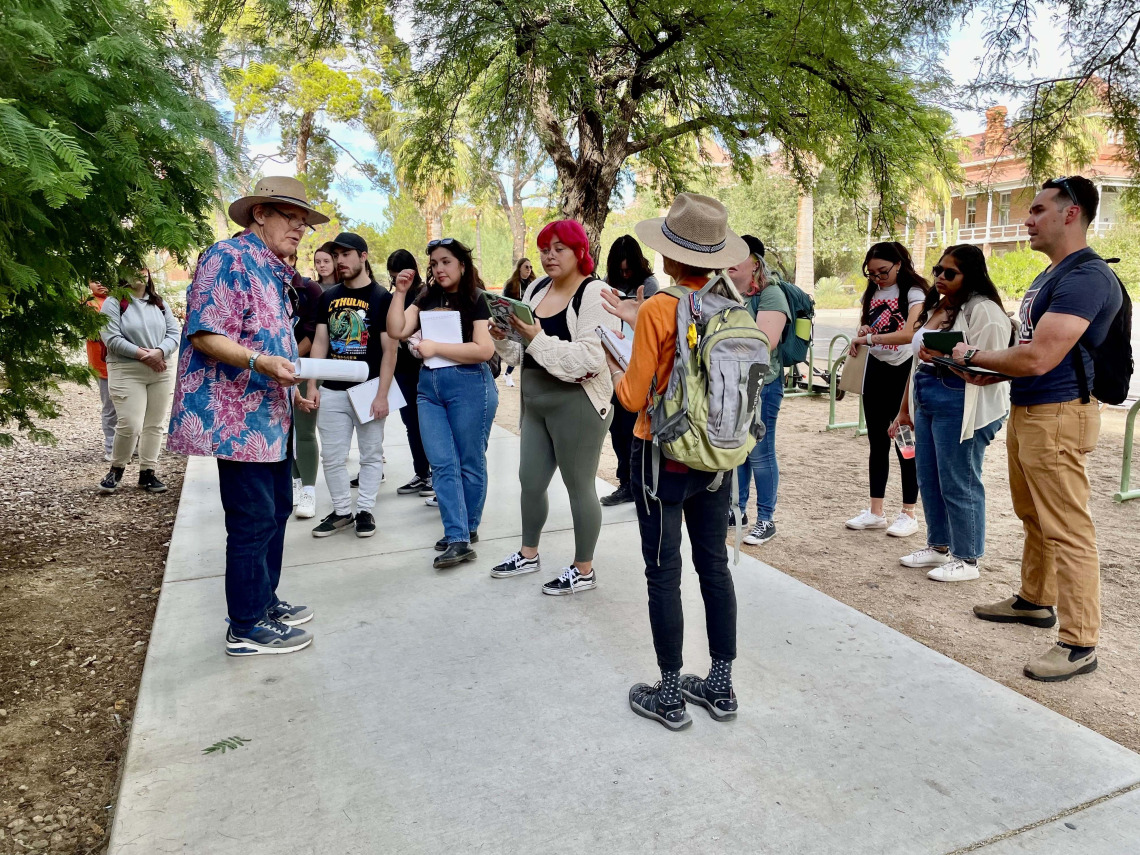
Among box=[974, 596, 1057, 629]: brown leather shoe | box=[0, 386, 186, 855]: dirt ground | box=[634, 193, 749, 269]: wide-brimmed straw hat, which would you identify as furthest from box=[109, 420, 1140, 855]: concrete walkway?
box=[634, 193, 749, 269]: wide-brimmed straw hat

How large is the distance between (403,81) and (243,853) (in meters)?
7.94

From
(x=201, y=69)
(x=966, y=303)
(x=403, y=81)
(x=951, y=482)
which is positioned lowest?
(x=951, y=482)

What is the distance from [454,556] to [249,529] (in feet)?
4.61

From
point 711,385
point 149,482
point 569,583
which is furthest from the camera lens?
point 149,482

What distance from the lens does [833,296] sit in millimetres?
39812

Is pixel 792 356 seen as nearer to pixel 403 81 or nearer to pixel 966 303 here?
pixel 966 303

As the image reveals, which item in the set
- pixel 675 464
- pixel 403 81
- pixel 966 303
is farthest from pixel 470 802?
pixel 403 81

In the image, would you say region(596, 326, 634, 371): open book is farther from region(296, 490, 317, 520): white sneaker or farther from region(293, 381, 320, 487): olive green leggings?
region(296, 490, 317, 520): white sneaker

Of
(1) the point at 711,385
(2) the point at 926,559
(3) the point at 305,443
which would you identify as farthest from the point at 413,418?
(1) the point at 711,385

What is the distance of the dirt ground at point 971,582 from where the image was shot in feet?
11.1

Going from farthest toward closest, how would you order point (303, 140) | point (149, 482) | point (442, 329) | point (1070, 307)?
point (303, 140) < point (149, 482) < point (442, 329) < point (1070, 307)

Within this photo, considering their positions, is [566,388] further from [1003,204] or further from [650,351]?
[1003,204]

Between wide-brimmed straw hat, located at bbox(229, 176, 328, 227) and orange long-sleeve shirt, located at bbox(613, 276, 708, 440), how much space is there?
5.26ft

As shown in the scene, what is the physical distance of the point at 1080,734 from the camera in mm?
2902
